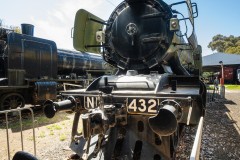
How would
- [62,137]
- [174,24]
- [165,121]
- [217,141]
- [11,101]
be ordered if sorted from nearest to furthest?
[165,121] < [174,24] < [217,141] < [62,137] < [11,101]

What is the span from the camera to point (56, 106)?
3.03 m

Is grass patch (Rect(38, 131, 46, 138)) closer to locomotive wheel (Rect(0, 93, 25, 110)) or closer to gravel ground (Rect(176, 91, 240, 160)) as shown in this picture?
locomotive wheel (Rect(0, 93, 25, 110))

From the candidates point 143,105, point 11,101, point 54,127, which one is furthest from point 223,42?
point 143,105

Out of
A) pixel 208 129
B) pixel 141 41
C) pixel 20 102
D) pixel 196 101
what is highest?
pixel 141 41

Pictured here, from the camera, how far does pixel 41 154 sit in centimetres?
443

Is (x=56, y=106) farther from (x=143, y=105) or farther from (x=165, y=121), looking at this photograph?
(x=165, y=121)

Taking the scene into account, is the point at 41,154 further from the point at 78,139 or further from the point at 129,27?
the point at 129,27

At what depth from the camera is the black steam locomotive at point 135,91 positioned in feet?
8.70

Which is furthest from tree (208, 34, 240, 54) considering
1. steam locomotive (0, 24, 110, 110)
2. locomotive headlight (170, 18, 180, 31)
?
locomotive headlight (170, 18, 180, 31)

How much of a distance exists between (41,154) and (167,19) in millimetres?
3655

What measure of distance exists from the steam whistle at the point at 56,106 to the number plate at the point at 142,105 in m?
0.93

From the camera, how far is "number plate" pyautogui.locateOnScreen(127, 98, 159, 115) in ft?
9.02

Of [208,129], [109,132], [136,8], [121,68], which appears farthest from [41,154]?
[208,129]

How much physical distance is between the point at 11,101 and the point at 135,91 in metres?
6.91
